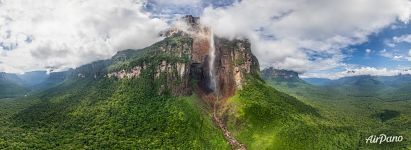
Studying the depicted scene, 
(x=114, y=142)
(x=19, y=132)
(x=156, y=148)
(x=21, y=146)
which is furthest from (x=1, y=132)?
(x=156, y=148)

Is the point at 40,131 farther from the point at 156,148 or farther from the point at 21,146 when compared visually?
the point at 156,148

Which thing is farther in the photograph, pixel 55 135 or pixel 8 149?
pixel 55 135

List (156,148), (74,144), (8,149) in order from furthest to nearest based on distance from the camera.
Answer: (156,148)
(74,144)
(8,149)

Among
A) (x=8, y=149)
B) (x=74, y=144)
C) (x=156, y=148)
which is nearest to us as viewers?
(x=8, y=149)

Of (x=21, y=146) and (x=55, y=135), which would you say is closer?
(x=21, y=146)

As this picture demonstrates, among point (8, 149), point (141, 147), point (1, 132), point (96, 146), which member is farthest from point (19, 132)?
point (141, 147)

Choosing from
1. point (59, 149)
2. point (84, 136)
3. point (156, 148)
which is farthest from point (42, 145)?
point (156, 148)

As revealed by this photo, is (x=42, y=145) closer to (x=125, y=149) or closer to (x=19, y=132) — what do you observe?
(x=19, y=132)

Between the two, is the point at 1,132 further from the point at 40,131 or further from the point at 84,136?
the point at 84,136
